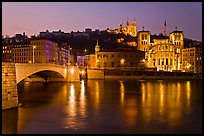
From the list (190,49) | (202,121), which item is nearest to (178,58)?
(190,49)

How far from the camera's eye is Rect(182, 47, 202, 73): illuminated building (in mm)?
91125

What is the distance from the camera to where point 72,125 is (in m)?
16.4

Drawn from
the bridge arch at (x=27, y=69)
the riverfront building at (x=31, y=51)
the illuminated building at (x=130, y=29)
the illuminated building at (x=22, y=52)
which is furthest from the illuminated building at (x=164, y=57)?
the illuminated building at (x=130, y=29)

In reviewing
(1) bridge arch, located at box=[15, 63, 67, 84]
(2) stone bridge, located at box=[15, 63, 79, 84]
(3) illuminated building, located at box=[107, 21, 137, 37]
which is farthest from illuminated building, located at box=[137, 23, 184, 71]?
(3) illuminated building, located at box=[107, 21, 137, 37]

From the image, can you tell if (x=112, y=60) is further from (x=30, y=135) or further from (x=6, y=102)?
(x=30, y=135)

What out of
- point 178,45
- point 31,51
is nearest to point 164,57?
point 178,45

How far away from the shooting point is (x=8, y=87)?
66.1ft

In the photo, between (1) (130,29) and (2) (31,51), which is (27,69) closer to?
(2) (31,51)

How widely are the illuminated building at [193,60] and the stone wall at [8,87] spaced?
7755 centimetres

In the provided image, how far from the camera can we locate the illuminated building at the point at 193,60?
9112cm

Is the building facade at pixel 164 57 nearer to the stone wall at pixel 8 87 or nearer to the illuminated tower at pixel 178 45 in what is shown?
the illuminated tower at pixel 178 45

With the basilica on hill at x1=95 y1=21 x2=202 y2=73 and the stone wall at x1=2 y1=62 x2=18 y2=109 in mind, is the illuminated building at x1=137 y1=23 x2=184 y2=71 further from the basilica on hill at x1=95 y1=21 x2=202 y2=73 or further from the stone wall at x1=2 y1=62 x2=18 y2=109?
the stone wall at x1=2 y1=62 x2=18 y2=109

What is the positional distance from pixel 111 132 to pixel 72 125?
255 cm

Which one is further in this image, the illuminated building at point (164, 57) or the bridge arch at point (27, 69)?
the illuminated building at point (164, 57)
